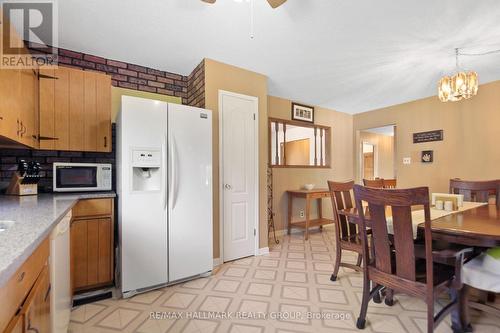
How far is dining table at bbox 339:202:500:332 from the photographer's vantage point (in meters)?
1.27

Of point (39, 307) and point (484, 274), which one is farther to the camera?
point (484, 274)

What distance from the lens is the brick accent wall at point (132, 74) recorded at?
8.10ft

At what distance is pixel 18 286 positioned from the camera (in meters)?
0.71

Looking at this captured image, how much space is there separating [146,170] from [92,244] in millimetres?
770

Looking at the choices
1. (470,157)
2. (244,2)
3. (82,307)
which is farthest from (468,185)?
(82,307)

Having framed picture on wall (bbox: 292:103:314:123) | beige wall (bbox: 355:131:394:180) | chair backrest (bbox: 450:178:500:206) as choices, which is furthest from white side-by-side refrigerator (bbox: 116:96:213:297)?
beige wall (bbox: 355:131:394:180)

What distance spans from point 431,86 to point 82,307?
16.5ft

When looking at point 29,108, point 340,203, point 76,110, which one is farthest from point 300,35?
point 29,108

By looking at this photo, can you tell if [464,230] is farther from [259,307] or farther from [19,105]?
[19,105]

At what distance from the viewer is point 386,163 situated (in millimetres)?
6344

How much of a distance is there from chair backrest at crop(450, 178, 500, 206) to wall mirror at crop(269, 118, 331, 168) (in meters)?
2.19

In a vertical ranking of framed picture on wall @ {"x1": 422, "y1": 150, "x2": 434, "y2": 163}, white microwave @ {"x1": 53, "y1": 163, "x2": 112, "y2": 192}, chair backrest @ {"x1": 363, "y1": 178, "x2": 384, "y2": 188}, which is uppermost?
framed picture on wall @ {"x1": 422, "y1": 150, "x2": 434, "y2": 163}

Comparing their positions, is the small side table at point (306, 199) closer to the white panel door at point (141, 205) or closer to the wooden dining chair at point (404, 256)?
the wooden dining chair at point (404, 256)

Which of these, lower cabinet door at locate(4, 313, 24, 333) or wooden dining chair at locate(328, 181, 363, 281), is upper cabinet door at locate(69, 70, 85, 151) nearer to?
lower cabinet door at locate(4, 313, 24, 333)
